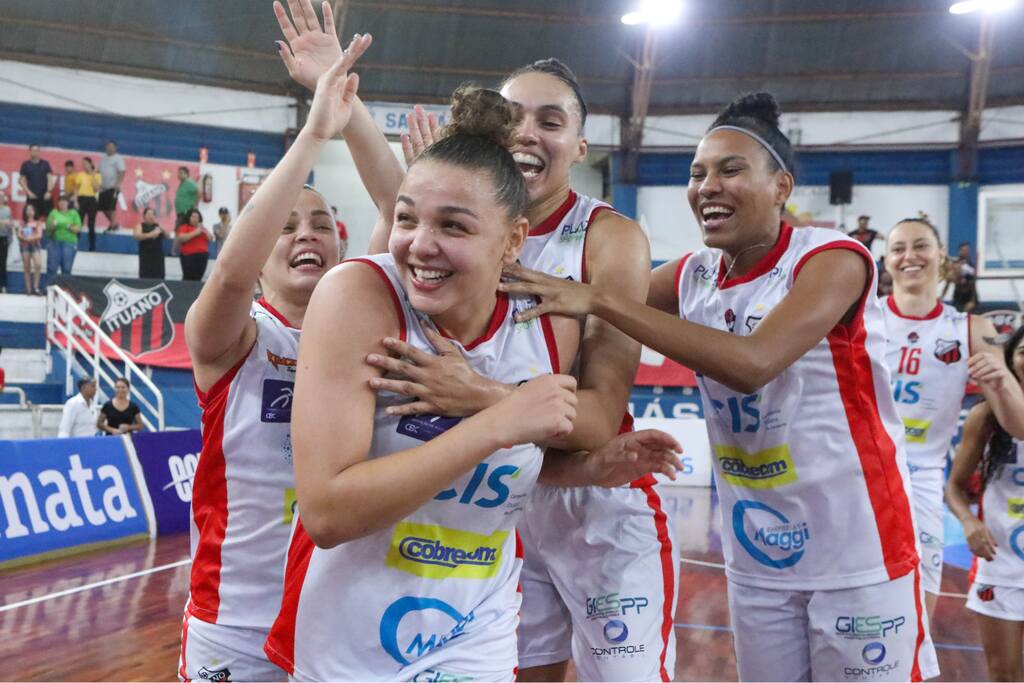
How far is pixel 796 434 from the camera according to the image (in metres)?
2.75

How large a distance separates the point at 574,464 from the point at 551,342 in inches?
15.3

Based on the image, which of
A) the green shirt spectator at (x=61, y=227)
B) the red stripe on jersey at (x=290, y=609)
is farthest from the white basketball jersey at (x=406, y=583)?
the green shirt spectator at (x=61, y=227)

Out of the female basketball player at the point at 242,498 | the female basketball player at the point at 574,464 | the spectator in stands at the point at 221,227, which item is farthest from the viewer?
the spectator in stands at the point at 221,227

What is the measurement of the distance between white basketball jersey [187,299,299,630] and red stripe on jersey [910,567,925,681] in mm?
1843

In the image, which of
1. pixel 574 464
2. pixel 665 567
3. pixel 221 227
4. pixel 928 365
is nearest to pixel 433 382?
pixel 574 464

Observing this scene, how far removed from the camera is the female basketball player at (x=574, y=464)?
8.18 ft

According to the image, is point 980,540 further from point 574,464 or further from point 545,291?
point 545,291

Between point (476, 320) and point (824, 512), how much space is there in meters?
1.34

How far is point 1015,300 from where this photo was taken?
1745cm

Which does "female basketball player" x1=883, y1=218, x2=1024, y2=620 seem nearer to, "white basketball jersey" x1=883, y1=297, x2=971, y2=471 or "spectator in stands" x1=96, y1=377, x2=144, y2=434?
"white basketball jersey" x1=883, y1=297, x2=971, y2=471

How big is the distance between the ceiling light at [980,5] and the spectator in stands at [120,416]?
1528 cm

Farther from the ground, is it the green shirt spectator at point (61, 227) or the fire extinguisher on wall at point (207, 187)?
the fire extinguisher on wall at point (207, 187)

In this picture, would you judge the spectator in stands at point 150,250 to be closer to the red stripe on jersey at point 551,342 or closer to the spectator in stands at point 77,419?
the spectator in stands at point 77,419

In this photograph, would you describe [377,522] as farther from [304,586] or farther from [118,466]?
[118,466]
